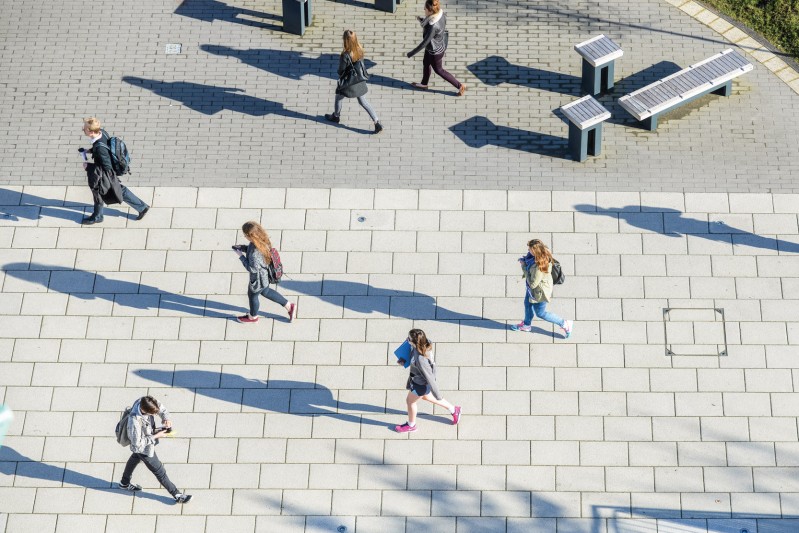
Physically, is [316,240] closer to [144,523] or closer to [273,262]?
[273,262]

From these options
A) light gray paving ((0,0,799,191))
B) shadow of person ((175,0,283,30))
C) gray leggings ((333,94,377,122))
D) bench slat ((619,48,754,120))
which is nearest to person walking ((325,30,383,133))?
gray leggings ((333,94,377,122))

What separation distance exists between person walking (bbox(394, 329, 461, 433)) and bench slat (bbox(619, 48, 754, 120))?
5347 millimetres

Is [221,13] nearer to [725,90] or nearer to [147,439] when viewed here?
[725,90]

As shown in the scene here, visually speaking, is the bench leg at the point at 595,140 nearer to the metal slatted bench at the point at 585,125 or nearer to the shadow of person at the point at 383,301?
the metal slatted bench at the point at 585,125

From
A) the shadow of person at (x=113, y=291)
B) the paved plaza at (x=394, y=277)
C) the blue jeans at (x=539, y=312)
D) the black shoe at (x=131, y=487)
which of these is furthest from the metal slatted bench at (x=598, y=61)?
the black shoe at (x=131, y=487)

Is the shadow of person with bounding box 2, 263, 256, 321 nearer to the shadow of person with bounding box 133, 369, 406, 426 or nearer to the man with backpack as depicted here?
the shadow of person with bounding box 133, 369, 406, 426

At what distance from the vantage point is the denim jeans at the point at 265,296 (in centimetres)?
1397

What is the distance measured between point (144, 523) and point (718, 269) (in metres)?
7.84

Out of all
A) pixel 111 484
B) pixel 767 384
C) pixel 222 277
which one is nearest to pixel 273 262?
pixel 222 277

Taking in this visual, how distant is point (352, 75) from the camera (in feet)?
52.0

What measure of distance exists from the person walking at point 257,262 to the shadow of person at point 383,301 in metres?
0.65

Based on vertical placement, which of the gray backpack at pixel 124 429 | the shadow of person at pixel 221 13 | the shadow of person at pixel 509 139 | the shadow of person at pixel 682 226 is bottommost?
the gray backpack at pixel 124 429

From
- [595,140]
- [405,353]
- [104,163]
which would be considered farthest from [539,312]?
[104,163]

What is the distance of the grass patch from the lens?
57.6 ft
